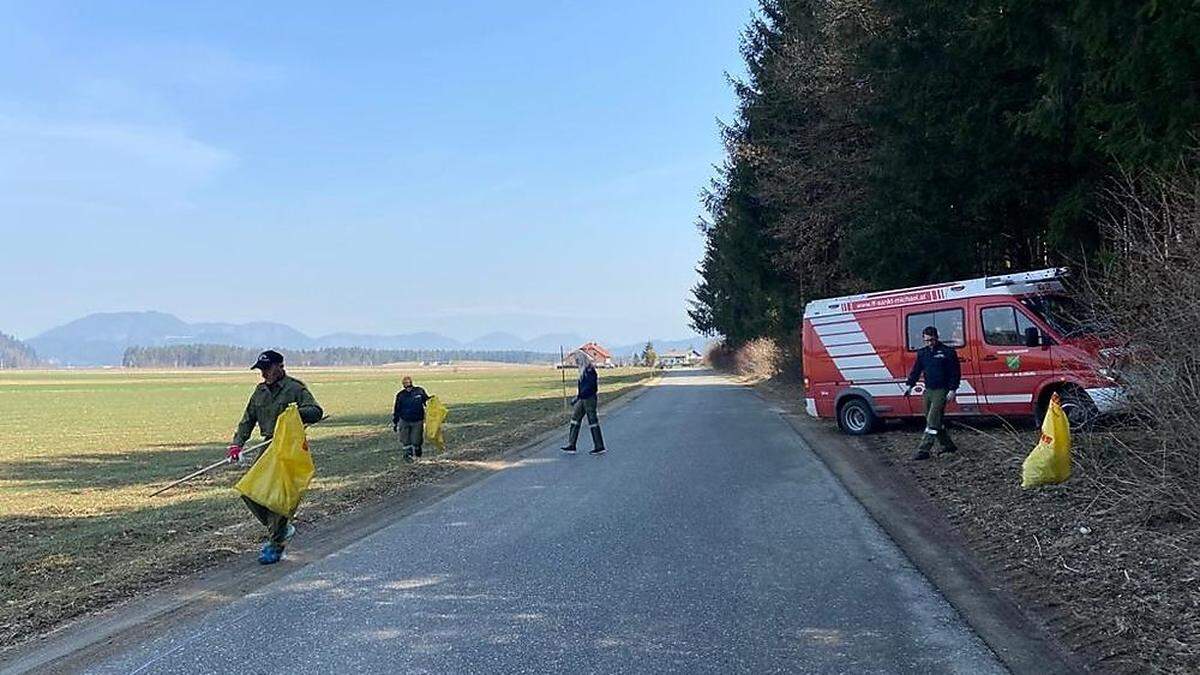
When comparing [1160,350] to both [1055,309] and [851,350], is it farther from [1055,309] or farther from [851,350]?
[851,350]

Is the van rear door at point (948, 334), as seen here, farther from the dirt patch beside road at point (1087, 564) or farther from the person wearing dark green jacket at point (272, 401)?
the person wearing dark green jacket at point (272, 401)

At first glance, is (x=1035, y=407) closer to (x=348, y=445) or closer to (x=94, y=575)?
(x=94, y=575)

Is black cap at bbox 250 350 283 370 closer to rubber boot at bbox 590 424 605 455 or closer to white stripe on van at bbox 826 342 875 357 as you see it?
rubber boot at bbox 590 424 605 455

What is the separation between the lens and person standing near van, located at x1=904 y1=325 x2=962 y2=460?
1173 centimetres

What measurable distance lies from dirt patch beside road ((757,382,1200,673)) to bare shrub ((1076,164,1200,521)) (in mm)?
234

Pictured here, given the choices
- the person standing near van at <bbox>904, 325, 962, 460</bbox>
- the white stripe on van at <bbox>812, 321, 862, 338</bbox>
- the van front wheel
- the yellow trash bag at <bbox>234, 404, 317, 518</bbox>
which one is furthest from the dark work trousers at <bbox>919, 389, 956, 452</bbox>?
the yellow trash bag at <bbox>234, 404, 317, 518</bbox>

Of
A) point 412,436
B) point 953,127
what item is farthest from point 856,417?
point 412,436

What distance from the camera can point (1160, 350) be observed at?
6.65 m

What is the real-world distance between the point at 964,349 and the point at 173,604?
11.8 m

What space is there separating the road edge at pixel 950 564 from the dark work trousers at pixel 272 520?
514 centimetres

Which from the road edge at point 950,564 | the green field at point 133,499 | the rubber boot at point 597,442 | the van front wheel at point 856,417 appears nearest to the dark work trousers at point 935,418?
the road edge at point 950,564

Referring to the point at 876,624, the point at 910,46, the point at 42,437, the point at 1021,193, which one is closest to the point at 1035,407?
the point at 1021,193

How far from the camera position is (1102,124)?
9.80 metres

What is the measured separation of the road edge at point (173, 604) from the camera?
5250mm
